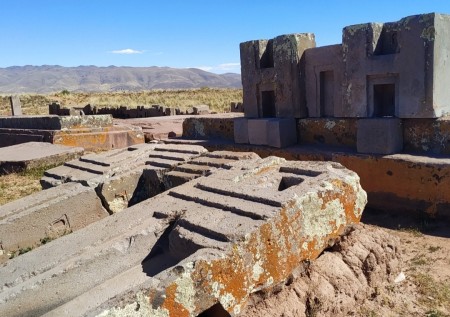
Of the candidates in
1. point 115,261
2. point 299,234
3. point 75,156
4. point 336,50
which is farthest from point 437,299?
point 75,156

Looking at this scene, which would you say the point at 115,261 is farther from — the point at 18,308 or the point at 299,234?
the point at 299,234

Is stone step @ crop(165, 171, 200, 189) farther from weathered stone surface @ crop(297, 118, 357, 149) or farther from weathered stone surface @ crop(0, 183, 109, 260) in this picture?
weathered stone surface @ crop(297, 118, 357, 149)

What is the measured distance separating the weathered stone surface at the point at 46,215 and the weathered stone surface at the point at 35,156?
3.64 metres

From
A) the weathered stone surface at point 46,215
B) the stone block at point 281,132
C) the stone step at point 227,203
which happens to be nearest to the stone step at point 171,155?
the weathered stone surface at point 46,215

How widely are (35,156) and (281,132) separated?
4.96 meters

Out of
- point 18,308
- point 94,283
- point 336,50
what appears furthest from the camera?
point 336,50

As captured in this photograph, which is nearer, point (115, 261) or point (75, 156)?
point (115, 261)

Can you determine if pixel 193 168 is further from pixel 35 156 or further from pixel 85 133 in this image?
pixel 85 133

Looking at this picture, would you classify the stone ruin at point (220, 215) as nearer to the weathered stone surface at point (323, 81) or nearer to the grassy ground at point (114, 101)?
the weathered stone surface at point (323, 81)

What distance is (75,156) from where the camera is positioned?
857cm

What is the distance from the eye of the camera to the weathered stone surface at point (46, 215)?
4117 millimetres

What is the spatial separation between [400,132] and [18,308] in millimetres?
4733

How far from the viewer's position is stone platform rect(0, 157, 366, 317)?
7.96 feet

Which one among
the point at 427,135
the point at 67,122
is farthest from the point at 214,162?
the point at 67,122
